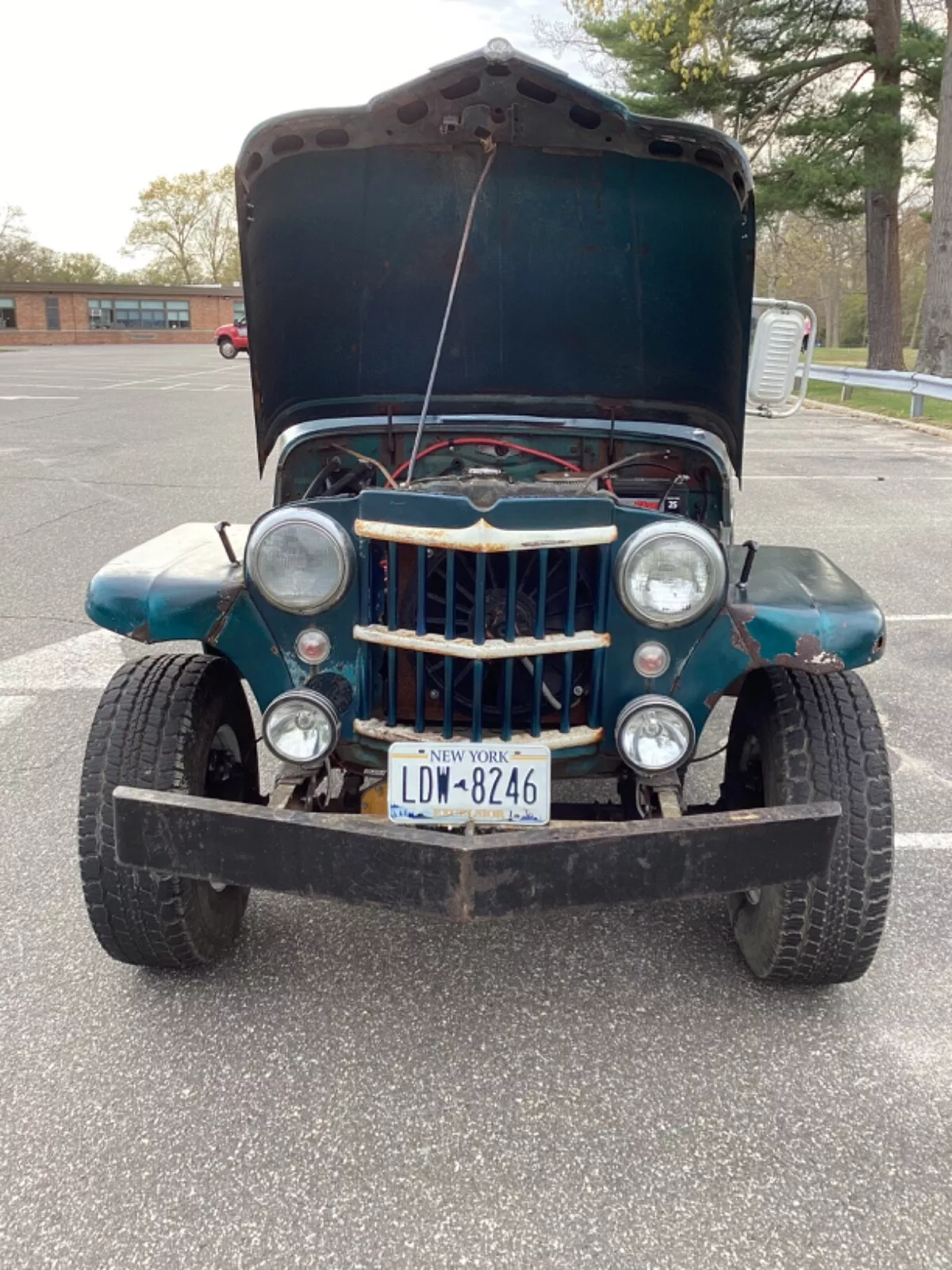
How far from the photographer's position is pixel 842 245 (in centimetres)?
4294

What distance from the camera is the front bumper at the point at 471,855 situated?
6.60 feet

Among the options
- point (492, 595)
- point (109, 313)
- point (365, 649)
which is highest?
point (109, 313)

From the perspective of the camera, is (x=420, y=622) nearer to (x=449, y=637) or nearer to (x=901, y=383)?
(x=449, y=637)

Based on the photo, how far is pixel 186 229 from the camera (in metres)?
74.3

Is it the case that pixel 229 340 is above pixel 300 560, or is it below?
above

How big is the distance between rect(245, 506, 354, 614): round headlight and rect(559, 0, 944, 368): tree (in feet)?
56.0

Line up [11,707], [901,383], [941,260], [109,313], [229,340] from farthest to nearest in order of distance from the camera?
[109,313] < [229,340] < [941,260] < [901,383] < [11,707]

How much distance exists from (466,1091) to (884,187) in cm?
1889

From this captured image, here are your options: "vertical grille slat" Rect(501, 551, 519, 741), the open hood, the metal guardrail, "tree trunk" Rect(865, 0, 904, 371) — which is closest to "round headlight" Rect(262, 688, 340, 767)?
"vertical grille slat" Rect(501, 551, 519, 741)

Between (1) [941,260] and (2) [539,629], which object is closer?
(2) [539,629]

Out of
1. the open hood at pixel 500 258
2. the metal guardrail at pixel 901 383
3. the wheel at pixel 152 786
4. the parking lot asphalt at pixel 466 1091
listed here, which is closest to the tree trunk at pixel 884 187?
the metal guardrail at pixel 901 383

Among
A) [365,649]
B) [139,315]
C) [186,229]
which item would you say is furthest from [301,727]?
[186,229]

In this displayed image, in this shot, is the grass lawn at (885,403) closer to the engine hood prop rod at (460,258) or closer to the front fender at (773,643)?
the engine hood prop rod at (460,258)

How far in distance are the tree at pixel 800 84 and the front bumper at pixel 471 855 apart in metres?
17.5
